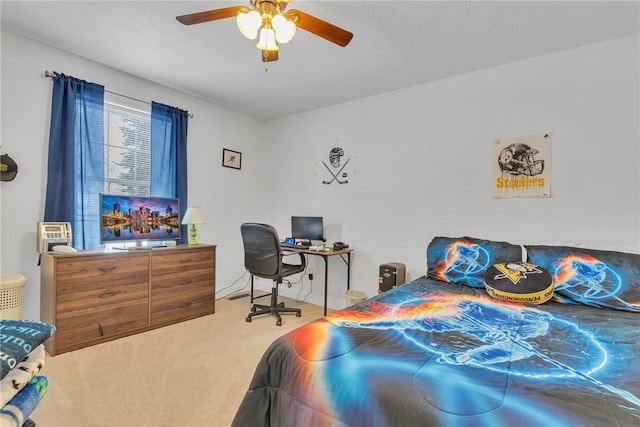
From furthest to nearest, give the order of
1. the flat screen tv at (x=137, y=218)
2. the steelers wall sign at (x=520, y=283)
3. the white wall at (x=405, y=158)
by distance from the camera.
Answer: the flat screen tv at (x=137, y=218) → the white wall at (x=405, y=158) → the steelers wall sign at (x=520, y=283)

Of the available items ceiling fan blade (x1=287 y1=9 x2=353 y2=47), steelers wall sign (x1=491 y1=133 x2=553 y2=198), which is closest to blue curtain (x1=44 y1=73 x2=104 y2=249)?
ceiling fan blade (x1=287 y1=9 x2=353 y2=47)

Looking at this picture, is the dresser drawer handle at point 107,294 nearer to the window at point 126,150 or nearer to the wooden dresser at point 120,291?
the wooden dresser at point 120,291

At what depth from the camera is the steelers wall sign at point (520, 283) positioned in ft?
6.19

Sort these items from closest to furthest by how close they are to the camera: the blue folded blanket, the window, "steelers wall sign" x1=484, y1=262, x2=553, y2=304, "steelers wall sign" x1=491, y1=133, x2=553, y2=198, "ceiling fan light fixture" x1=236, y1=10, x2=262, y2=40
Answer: the blue folded blanket
"ceiling fan light fixture" x1=236, y1=10, x2=262, y2=40
"steelers wall sign" x1=484, y1=262, x2=553, y2=304
"steelers wall sign" x1=491, y1=133, x2=553, y2=198
the window

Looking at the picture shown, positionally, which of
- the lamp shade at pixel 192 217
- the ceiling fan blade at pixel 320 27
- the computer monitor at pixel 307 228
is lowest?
the computer monitor at pixel 307 228

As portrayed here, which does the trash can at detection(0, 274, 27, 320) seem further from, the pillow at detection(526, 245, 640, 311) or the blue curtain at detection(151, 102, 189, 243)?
the pillow at detection(526, 245, 640, 311)

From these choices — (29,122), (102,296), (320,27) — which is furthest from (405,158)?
(29,122)

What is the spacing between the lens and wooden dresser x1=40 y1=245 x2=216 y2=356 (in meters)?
2.39

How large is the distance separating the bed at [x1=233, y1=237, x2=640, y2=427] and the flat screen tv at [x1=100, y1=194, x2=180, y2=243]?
92.2 inches

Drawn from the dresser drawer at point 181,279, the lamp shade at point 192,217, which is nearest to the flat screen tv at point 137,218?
the lamp shade at point 192,217

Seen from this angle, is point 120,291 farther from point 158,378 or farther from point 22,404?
point 22,404

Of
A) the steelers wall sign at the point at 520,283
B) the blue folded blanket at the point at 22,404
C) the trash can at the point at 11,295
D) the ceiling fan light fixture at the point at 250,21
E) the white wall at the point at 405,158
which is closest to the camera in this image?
the blue folded blanket at the point at 22,404

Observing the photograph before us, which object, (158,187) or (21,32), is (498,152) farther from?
(21,32)

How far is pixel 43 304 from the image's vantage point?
2553 mm
